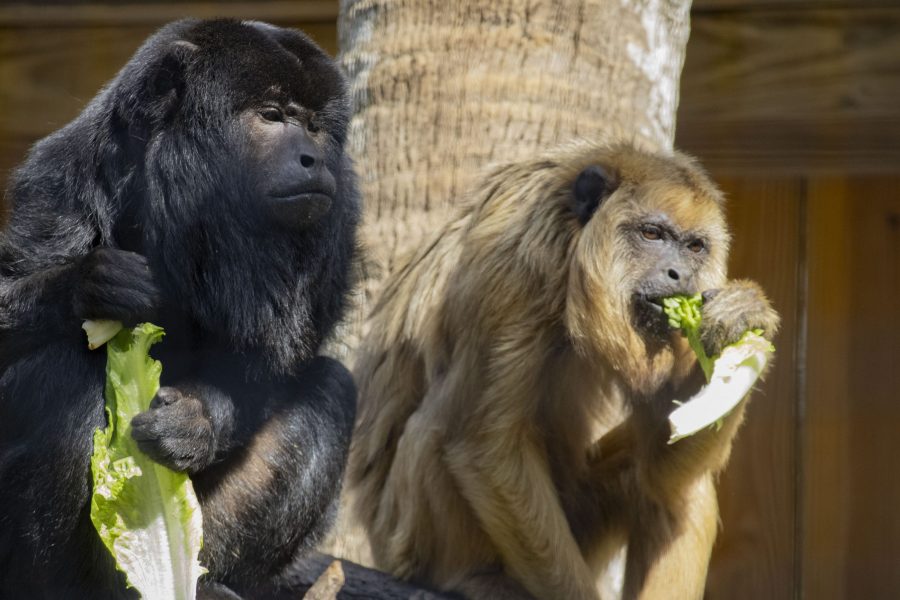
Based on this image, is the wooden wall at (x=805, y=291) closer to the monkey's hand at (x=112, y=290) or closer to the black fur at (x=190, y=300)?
the black fur at (x=190, y=300)

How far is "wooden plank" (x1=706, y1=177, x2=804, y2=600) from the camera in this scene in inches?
271

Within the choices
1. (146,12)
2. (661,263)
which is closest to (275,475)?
(661,263)

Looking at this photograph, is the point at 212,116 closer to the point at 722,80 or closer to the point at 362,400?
the point at 362,400

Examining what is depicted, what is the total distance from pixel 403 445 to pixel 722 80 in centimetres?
227

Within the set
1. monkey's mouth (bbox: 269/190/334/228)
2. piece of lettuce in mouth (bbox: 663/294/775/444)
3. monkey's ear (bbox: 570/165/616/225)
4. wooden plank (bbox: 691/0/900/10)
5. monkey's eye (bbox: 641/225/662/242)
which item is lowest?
piece of lettuce in mouth (bbox: 663/294/775/444)

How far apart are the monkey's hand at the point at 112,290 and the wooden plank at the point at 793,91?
3096mm

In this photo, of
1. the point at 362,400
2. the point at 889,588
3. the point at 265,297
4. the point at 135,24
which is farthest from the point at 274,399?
the point at 889,588

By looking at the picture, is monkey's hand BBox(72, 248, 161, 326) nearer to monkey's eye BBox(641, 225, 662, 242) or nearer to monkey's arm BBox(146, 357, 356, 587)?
monkey's arm BBox(146, 357, 356, 587)

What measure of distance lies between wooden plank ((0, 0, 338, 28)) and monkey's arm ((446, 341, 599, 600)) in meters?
2.30

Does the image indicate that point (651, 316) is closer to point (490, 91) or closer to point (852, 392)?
point (490, 91)

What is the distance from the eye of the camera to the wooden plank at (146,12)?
6.65m

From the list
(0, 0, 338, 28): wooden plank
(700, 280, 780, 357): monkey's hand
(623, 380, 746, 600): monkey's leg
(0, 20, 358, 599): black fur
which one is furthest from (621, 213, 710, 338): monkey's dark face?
(0, 0, 338, 28): wooden plank

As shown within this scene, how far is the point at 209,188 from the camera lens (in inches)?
177

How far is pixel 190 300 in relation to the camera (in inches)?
176
